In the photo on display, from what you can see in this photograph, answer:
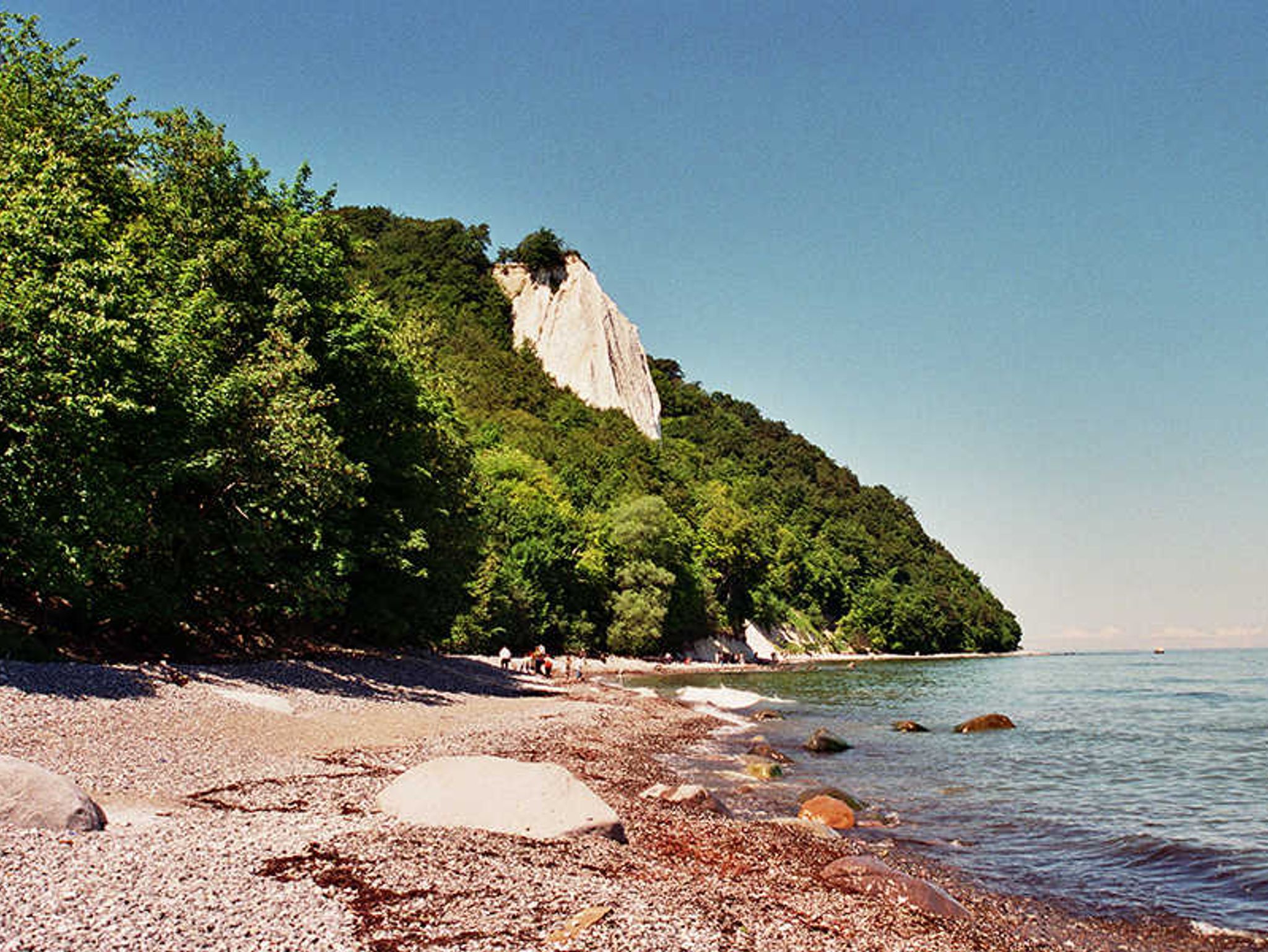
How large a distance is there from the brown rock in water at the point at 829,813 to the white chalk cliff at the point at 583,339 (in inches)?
4481

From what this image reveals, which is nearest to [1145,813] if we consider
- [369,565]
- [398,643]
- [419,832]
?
[419,832]

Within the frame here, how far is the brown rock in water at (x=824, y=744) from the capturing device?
26.4m

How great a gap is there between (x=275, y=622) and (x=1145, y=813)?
101ft

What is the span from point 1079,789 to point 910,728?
1266cm

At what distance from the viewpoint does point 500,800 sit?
1117cm

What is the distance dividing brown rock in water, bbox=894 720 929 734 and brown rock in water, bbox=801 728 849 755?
6.52 meters

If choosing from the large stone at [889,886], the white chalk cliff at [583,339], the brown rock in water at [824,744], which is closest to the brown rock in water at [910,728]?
the brown rock in water at [824,744]

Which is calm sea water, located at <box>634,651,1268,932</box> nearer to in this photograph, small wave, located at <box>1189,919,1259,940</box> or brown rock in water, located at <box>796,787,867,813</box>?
small wave, located at <box>1189,919,1259,940</box>

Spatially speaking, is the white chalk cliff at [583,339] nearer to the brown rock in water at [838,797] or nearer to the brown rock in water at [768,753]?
the brown rock in water at [768,753]

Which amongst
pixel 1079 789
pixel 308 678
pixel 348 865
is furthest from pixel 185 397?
pixel 1079 789

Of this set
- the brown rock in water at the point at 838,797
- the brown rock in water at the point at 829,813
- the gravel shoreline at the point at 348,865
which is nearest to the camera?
the gravel shoreline at the point at 348,865

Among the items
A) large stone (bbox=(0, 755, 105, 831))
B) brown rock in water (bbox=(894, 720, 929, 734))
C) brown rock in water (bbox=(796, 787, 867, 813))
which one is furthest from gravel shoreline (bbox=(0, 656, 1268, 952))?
brown rock in water (bbox=(894, 720, 929, 734))

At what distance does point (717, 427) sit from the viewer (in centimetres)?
16600

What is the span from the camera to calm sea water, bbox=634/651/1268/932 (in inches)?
519
